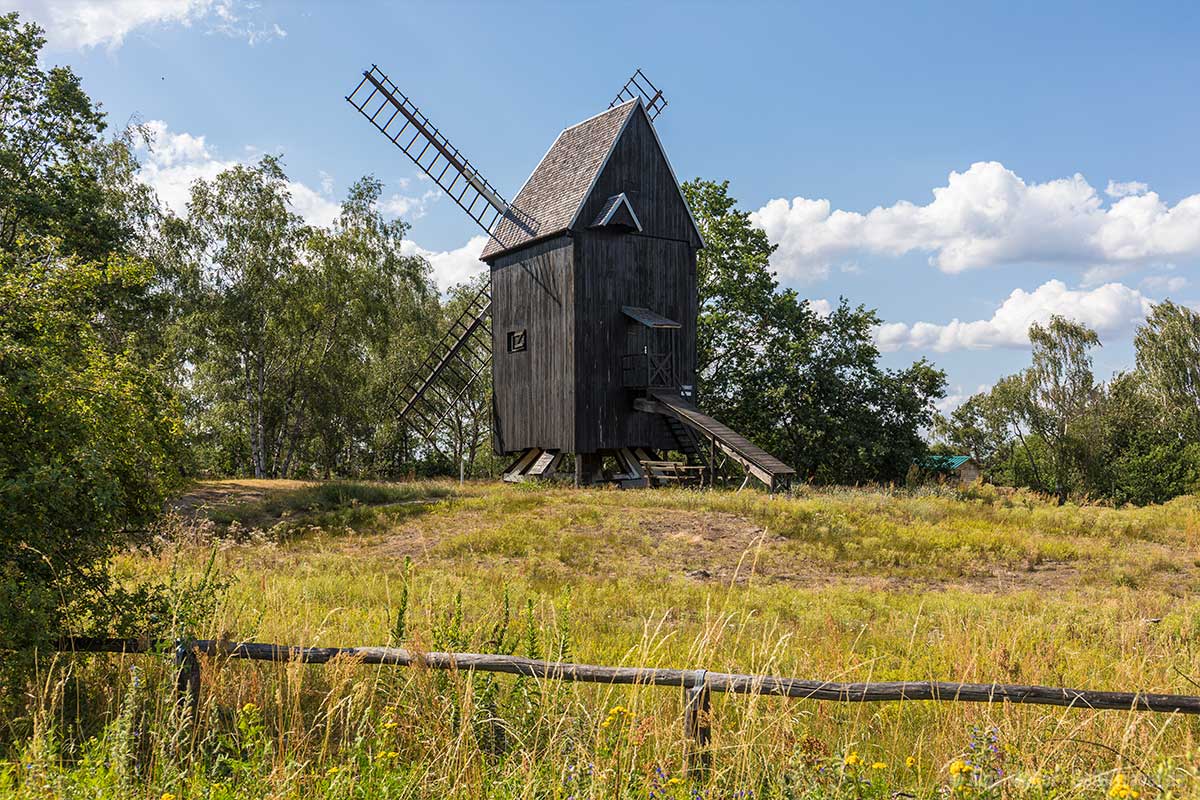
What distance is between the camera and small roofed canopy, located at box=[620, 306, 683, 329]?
77.3 feet

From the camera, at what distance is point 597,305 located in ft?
79.0

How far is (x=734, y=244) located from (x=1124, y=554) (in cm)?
2217

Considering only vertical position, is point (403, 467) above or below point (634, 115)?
below

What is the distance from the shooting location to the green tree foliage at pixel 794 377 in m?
33.1

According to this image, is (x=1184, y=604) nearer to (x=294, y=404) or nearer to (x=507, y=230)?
(x=507, y=230)

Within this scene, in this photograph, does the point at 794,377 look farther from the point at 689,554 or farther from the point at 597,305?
the point at 689,554

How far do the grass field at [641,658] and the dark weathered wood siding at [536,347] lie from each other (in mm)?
7059

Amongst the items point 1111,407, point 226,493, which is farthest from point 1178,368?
point 226,493

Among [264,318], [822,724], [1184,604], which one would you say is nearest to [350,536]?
[822,724]

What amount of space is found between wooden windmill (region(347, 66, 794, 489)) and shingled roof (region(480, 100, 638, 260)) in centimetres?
6

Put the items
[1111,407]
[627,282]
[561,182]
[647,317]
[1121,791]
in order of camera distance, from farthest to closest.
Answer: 1. [1111,407]
2. [561,182]
3. [627,282]
4. [647,317]
5. [1121,791]

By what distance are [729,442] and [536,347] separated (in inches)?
271

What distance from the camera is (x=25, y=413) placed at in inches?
245

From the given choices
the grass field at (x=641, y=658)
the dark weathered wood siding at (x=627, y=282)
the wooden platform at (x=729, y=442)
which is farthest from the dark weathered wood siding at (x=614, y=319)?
the grass field at (x=641, y=658)
